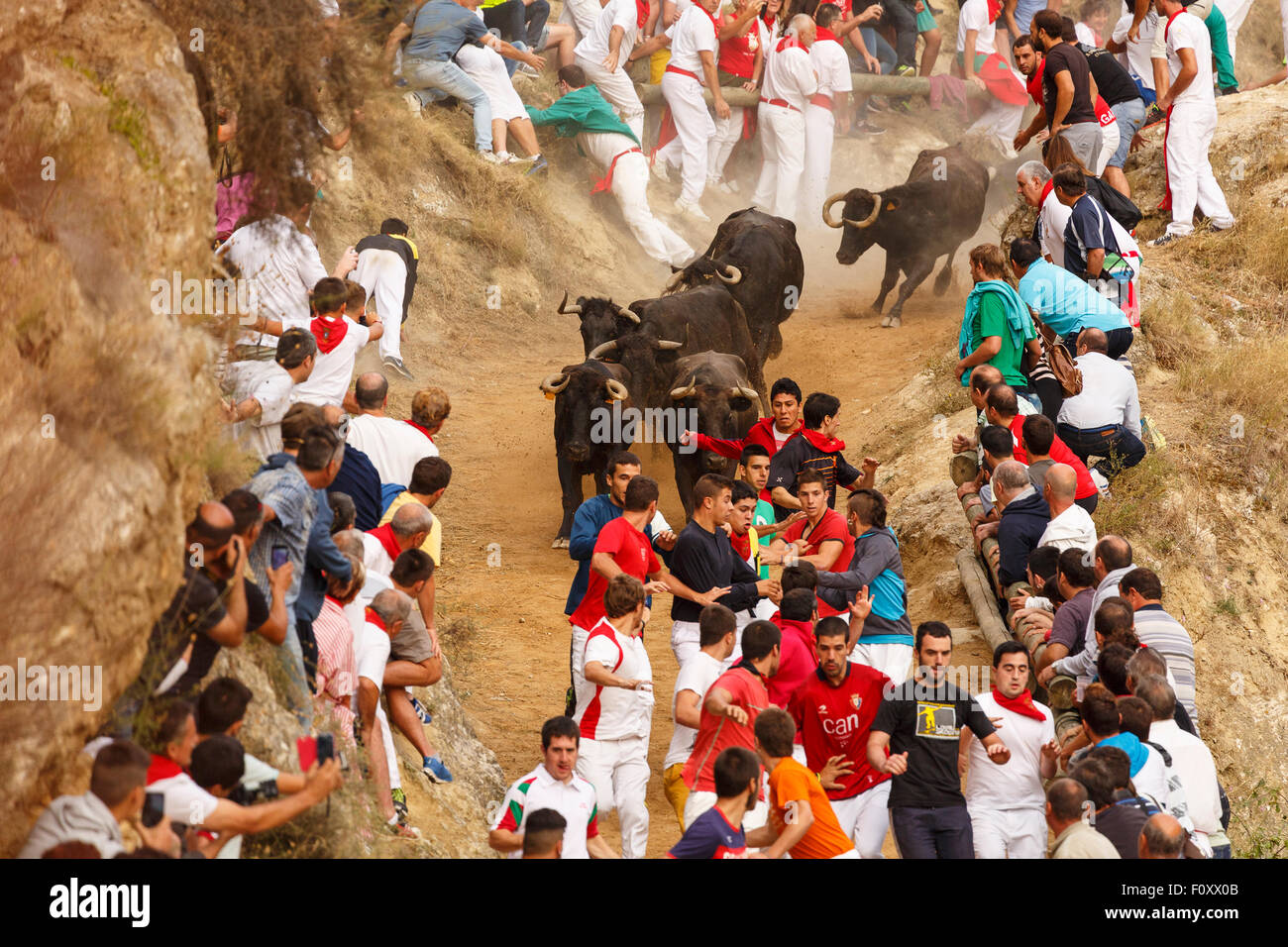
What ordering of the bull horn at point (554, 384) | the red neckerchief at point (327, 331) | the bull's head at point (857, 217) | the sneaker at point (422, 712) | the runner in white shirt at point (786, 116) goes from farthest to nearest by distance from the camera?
the runner in white shirt at point (786, 116) → the bull's head at point (857, 217) → the bull horn at point (554, 384) → the red neckerchief at point (327, 331) → the sneaker at point (422, 712)

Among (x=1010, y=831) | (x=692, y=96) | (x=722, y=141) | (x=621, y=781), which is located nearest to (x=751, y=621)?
(x=621, y=781)

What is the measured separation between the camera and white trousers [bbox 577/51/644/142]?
17.4m

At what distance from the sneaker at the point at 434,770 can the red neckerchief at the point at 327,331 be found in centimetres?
265

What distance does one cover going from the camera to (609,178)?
18.0 meters

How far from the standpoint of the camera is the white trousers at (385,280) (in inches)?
499

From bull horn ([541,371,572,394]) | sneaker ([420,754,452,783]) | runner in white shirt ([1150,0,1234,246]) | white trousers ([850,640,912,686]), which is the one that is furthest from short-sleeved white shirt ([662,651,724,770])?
runner in white shirt ([1150,0,1234,246])

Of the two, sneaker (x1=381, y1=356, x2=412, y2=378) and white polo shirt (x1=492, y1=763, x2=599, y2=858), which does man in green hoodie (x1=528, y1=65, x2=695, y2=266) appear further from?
white polo shirt (x1=492, y1=763, x2=599, y2=858)

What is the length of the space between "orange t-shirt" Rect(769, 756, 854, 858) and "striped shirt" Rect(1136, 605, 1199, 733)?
2001 mm

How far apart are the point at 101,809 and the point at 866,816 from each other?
3615mm

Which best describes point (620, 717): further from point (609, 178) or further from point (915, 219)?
point (609, 178)

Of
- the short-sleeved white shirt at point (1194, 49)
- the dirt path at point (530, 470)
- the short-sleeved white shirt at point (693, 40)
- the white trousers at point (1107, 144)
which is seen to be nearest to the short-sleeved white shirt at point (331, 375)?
the dirt path at point (530, 470)

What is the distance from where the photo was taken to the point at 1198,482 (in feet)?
35.2

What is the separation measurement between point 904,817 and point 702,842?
1541mm

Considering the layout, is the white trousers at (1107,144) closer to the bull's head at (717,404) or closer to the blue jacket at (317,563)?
the bull's head at (717,404)
